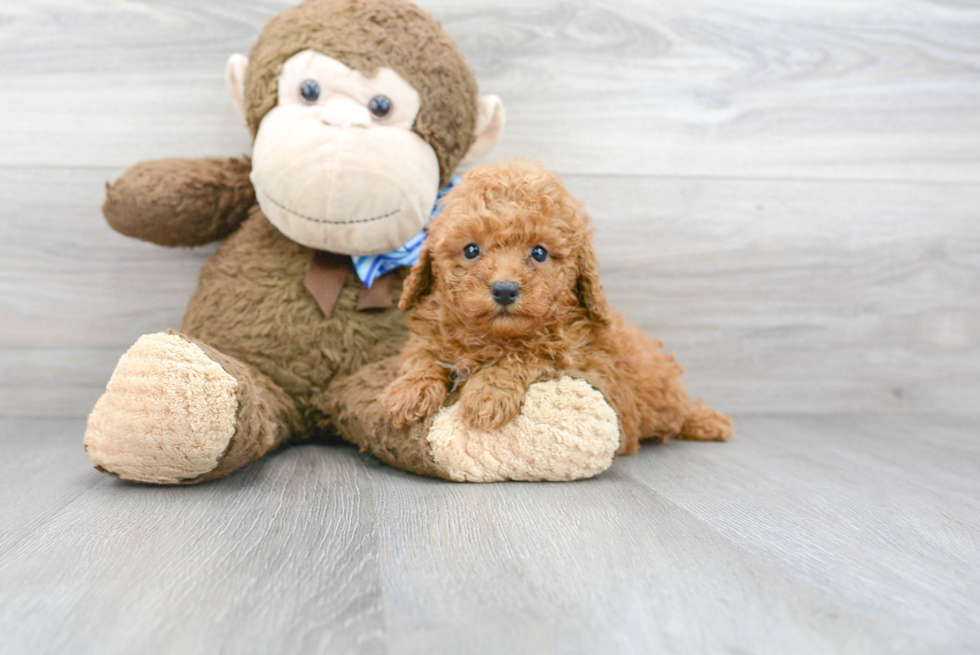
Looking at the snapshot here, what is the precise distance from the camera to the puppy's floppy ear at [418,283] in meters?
0.85

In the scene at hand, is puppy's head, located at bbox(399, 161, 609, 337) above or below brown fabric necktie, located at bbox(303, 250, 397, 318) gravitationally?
above

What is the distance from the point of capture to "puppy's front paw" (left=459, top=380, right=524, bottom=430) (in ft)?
2.56

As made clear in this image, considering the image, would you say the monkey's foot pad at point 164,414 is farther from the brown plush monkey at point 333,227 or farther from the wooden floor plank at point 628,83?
the wooden floor plank at point 628,83

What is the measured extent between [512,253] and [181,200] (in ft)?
1.65

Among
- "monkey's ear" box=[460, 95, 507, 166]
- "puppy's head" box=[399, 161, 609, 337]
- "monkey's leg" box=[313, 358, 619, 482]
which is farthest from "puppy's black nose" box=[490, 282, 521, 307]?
"monkey's ear" box=[460, 95, 507, 166]

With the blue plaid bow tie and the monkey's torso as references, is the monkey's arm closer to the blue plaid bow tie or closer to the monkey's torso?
the monkey's torso

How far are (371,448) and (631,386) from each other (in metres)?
0.33

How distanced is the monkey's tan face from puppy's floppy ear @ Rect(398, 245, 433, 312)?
0.39ft

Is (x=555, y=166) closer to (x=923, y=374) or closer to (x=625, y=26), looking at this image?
(x=625, y=26)

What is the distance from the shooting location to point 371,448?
897 millimetres

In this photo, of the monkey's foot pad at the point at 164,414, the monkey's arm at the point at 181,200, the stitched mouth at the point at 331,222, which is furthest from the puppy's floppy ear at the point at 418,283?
the monkey's arm at the point at 181,200

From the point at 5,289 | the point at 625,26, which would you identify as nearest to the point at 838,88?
the point at 625,26

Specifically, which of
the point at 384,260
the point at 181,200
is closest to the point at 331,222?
the point at 384,260

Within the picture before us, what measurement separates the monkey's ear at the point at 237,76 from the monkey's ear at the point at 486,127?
1.05 feet
